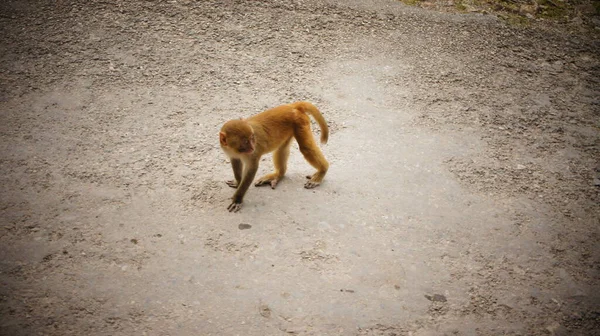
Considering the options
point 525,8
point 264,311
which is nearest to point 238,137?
point 264,311

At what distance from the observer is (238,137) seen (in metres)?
3.24

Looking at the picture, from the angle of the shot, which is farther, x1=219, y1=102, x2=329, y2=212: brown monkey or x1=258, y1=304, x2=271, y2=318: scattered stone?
x1=219, y1=102, x2=329, y2=212: brown monkey

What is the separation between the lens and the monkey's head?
3.24m

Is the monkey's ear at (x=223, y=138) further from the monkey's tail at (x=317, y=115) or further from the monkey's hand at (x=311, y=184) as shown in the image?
the monkey's hand at (x=311, y=184)

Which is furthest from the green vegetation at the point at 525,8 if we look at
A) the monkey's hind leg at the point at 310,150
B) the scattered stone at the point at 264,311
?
the scattered stone at the point at 264,311

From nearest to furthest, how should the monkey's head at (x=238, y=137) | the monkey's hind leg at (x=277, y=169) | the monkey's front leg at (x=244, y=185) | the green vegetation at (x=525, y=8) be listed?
the monkey's head at (x=238, y=137) < the monkey's front leg at (x=244, y=185) < the monkey's hind leg at (x=277, y=169) < the green vegetation at (x=525, y=8)

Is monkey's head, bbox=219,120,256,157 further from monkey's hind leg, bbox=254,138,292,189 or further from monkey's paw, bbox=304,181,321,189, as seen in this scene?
monkey's paw, bbox=304,181,321,189

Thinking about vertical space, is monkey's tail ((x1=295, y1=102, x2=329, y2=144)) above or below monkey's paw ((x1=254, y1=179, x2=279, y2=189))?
above

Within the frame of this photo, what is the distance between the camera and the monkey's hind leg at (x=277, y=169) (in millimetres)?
3979

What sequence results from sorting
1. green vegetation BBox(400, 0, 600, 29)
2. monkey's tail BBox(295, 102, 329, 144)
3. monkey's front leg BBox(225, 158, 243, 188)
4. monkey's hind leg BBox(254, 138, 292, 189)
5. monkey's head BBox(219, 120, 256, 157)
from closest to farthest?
monkey's head BBox(219, 120, 256, 157)
monkey's front leg BBox(225, 158, 243, 188)
monkey's tail BBox(295, 102, 329, 144)
monkey's hind leg BBox(254, 138, 292, 189)
green vegetation BBox(400, 0, 600, 29)

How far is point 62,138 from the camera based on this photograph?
4227 mm

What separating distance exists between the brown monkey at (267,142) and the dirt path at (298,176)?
0.57ft

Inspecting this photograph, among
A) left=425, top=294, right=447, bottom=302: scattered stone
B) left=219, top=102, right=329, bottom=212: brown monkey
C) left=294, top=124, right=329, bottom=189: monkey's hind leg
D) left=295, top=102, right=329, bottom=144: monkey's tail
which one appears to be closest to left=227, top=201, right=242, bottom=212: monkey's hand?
left=219, top=102, right=329, bottom=212: brown monkey

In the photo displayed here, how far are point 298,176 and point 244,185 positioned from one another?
75cm
